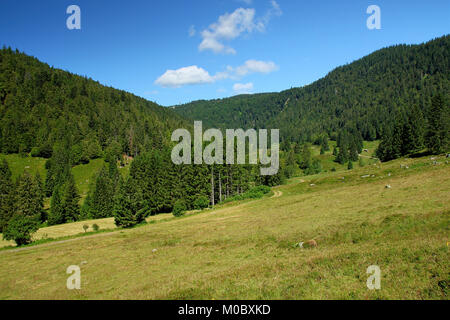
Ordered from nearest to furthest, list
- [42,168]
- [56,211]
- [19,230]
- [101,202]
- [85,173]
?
[19,230], [56,211], [101,202], [42,168], [85,173]

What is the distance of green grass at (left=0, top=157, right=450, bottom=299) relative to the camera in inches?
450

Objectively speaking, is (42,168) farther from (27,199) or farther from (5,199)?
(27,199)

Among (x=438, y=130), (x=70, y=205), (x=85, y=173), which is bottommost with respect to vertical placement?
(x=70, y=205)

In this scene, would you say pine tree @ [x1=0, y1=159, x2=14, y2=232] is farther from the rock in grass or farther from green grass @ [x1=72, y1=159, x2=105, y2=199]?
the rock in grass

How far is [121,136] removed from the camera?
18550 centimetres

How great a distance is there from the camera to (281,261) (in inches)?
640

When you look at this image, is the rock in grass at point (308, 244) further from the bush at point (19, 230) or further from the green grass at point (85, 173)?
the green grass at point (85, 173)

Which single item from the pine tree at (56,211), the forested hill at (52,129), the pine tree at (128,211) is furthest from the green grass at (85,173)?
the pine tree at (128,211)

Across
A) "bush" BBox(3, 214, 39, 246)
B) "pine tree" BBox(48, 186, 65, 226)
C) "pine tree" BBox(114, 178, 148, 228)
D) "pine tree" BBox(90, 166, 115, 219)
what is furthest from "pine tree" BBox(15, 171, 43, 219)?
"pine tree" BBox(114, 178, 148, 228)

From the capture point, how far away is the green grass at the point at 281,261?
37.5 feet

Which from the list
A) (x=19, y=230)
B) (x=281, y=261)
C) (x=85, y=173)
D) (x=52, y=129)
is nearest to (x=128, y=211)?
(x=19, y=230)

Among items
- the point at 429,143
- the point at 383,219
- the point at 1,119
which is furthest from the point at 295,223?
the point at 1,119

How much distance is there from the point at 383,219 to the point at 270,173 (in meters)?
85.4

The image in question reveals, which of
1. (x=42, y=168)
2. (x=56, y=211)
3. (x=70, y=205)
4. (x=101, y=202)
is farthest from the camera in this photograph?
(x=42, y=168)
